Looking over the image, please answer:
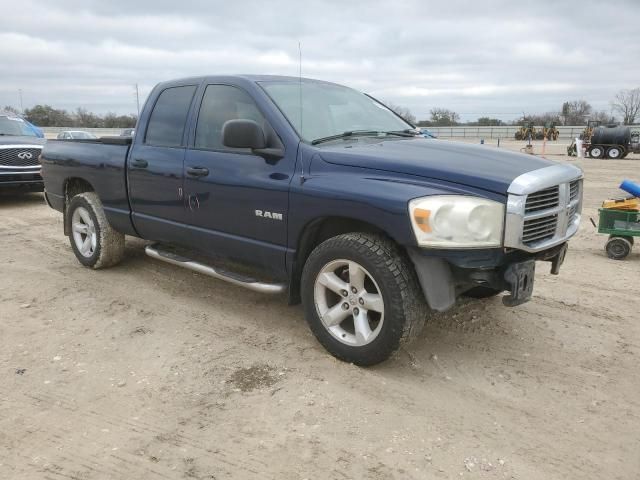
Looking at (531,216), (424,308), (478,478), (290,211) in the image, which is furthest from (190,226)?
(478,478)

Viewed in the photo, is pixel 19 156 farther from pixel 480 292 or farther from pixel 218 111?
pixel 480 292

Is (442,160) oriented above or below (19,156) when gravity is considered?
above

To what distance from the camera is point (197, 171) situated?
14.1 feet

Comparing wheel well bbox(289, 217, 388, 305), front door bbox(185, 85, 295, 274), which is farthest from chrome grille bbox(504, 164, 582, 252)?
front door bbox(185, 85, 295, 274)

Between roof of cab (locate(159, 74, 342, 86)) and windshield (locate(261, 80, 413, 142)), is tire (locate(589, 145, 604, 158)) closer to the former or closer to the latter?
windshield (locate(261, 80, 413, 142))

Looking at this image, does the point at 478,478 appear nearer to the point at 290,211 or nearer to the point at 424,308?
the point at 424,308

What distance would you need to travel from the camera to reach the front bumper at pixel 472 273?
313 centimetres

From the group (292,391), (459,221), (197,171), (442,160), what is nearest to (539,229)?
(459,221)

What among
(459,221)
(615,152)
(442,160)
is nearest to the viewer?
(459,221)

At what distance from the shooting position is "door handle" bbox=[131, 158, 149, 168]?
15.7 feet

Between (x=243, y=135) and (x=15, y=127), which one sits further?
(x=15, y=127)

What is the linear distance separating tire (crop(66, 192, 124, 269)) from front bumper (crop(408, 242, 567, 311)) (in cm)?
356

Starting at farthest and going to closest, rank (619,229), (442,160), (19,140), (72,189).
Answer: (19,140)
(619,229)
(72,189)
(442,160)

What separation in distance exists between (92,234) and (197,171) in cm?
203
